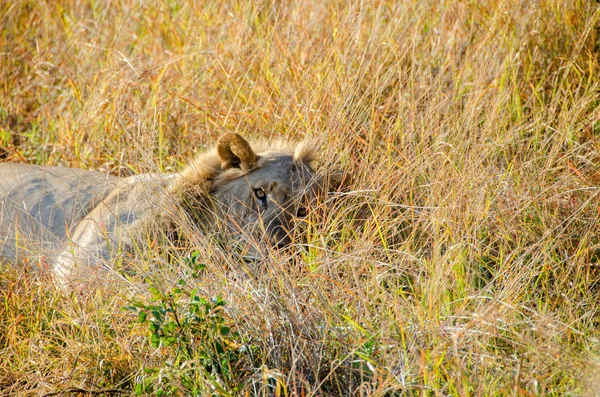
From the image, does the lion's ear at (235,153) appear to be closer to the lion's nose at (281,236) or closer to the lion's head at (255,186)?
the lion's head at (255,186)

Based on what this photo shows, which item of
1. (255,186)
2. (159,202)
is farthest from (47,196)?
(255,186)

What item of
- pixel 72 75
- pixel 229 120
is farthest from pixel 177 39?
pixel 229 120

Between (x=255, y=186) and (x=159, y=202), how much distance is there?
24.4 inches

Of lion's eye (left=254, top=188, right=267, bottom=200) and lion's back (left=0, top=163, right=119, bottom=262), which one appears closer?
lion's eye (left=254, top=188, right=267, bottom=200)

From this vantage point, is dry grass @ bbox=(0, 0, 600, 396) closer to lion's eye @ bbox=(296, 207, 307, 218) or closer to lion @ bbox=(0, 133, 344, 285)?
lion's eye @ bbox=(296, 207, 307, 218)

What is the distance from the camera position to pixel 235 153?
4527 millimetres

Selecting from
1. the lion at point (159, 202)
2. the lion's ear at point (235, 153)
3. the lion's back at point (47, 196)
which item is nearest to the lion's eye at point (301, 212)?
the lion at point (159, 202)

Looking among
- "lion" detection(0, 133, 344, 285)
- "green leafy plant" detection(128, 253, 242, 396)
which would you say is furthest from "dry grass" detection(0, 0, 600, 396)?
"lion" detection(0, 133, 344, 285)

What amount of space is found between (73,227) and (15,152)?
3.76 feet

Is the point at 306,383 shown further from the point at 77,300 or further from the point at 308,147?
the point at 308,147

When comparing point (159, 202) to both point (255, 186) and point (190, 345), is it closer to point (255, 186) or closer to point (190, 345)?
point (255, 186)

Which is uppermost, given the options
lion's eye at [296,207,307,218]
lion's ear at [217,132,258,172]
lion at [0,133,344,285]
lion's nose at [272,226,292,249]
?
lion's ear at [217,132,258,172]

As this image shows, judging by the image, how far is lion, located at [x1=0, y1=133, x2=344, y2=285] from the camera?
423 centimetres

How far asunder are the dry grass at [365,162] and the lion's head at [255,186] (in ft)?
0.56
